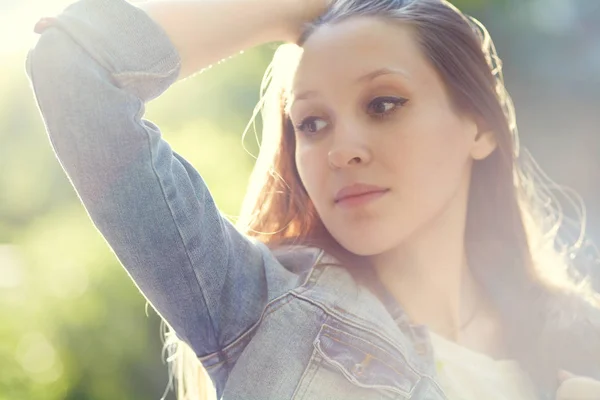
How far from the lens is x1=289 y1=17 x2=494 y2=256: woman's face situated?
31.4 inches

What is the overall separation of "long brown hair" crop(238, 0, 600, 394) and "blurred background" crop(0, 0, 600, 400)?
72cm

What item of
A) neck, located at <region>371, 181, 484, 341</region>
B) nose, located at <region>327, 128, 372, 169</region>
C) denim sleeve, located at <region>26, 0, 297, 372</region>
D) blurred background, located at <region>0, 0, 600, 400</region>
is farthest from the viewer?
blurred background, located at <region>0, 0, 600, 400</region>

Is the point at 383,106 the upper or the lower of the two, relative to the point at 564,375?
upper

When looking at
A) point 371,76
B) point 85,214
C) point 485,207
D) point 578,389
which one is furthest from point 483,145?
point 85,214

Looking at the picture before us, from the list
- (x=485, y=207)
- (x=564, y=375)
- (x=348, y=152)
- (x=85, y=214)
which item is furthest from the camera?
(x=85, y=214)

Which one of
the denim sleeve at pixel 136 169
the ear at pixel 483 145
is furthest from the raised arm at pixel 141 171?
the ear at pixel 483 145

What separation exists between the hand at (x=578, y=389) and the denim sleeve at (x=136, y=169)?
1.44 ft

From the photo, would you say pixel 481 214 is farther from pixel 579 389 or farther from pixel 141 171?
pixel 141 171

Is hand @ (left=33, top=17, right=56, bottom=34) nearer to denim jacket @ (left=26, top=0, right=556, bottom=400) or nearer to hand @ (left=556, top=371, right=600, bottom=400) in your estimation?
denim jacket @ (left=26, top=0, right=556, bottom=400)

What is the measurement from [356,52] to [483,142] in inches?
10.1

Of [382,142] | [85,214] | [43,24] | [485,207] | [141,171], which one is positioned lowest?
[85,214]

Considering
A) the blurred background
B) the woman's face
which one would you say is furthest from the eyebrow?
the blurred background

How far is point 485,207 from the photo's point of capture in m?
1.03

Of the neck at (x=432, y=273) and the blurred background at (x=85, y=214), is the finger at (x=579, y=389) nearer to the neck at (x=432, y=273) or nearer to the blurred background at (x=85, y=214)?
the neck at (x=432, y=273)
